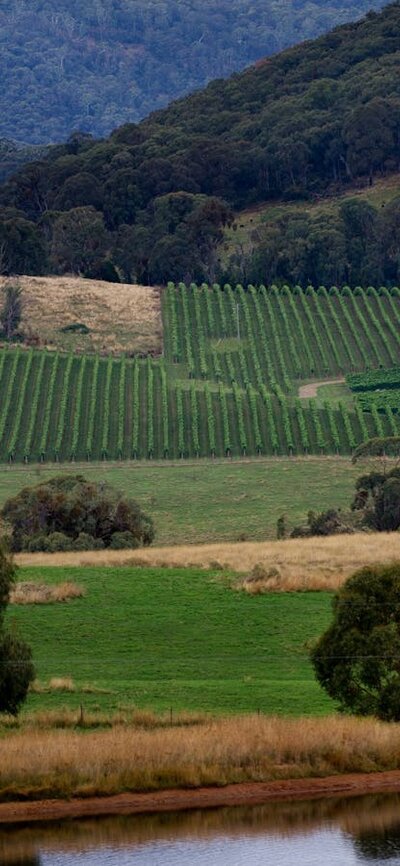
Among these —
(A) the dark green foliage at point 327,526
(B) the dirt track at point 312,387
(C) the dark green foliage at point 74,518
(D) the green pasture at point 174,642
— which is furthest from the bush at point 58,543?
(B) the dirt track at point 312,387

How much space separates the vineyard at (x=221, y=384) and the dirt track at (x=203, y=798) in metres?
63.1

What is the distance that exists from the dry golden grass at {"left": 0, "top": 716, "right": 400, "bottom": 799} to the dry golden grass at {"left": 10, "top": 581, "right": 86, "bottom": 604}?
432 inches

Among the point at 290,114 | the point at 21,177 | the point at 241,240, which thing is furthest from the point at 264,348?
the point at 290,114

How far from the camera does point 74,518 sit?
58.9m

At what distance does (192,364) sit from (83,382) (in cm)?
817

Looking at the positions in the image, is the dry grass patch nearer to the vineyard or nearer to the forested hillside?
the vineyard

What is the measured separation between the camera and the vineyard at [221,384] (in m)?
96.6

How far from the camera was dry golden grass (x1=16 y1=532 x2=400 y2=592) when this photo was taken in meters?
44.3

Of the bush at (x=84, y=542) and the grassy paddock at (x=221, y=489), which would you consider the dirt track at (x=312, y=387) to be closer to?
the grassy paddock at (x=221, y=489)

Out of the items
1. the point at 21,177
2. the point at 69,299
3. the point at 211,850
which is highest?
the point at 21,177

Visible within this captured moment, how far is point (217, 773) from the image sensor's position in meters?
31.1

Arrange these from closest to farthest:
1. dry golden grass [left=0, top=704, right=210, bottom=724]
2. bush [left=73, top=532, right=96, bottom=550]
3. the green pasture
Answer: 1. dry golden grass [left=0, top=704, right=210, bottom=724]
2. the green pasture
3. bush [left=73, top=532, right=96, bottom=550]

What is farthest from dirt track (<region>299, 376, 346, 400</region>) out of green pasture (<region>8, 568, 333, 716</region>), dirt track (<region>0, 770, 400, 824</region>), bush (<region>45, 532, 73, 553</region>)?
dirt track (<region>0, 770, 400, 824</region>)

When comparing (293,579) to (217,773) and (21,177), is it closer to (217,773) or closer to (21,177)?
(217,773)
